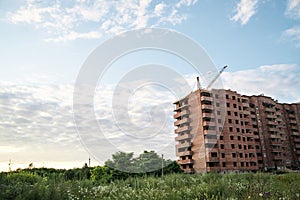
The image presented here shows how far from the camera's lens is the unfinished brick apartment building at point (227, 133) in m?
58.7

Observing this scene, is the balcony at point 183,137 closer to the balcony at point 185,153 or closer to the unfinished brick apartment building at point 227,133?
the unfinished brick apartment building at point 227,133

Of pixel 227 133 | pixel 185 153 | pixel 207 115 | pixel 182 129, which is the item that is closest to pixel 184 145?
pixel 185 153

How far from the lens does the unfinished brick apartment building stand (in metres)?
58.7

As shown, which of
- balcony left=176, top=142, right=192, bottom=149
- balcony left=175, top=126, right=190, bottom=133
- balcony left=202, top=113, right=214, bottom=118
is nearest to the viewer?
balcony left=202, top=113, right=214, bottom=118

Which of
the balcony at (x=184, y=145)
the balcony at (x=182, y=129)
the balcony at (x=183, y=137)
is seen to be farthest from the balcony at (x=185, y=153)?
the balcony at (x=182, y=129)

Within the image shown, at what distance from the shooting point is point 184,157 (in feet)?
212

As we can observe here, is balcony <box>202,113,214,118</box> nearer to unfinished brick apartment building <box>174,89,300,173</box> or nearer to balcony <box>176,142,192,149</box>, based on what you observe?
unfinished brick apartment building <box>174,89,300,173</box>

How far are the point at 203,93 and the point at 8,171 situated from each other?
5320cm

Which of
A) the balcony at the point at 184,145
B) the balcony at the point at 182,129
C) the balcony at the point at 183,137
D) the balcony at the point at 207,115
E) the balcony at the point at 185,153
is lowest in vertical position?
the balcony at the point at 185,153

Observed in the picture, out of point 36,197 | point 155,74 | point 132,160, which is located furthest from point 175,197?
point 132,160

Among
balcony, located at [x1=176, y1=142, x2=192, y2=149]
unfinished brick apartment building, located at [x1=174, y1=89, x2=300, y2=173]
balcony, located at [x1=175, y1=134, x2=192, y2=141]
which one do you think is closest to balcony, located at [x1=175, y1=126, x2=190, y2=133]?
unfinished brick apartment building, located at [x1=174, y1=89, x2=300, y2=173]

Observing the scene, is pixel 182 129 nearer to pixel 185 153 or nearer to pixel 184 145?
pixel 184 145

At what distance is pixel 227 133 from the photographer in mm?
61594

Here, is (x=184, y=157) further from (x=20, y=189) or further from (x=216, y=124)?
(x=20, y=189)
